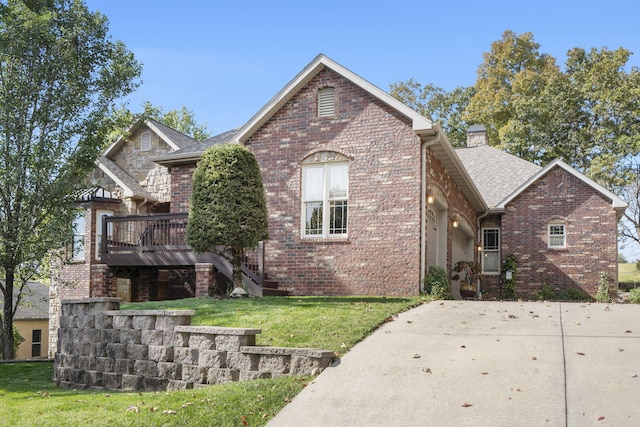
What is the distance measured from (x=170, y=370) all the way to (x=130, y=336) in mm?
A: 1001

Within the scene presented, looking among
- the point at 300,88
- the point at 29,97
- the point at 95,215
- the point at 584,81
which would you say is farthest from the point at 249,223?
the point at 584,81

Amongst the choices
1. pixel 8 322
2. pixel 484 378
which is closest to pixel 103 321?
pixel 484 378

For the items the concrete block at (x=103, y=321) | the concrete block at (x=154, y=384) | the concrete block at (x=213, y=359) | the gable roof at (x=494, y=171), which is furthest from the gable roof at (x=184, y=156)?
the gable roof at (x=494, y=171)

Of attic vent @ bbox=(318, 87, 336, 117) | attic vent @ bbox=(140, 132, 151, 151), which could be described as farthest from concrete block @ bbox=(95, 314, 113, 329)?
attic vent @ bbox=(140, 132, 151, 151)

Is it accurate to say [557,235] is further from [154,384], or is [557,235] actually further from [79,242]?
[154,384]

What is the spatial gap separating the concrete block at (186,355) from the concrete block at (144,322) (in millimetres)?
588

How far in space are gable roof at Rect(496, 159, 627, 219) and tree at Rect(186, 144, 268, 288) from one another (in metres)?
12.1

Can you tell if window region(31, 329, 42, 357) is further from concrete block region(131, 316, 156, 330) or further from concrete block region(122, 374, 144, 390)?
concrete block region(131, 316, 156, 330)

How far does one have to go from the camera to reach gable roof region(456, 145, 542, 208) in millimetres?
22922

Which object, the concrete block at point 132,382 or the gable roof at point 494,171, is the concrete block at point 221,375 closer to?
the concrete block at point 132,382

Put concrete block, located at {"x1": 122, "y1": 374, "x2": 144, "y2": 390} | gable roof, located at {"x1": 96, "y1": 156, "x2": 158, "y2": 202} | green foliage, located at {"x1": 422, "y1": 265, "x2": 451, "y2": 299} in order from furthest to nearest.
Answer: gable roof, located at {"x1": 96, "y1": 156, "x2": 158, "y2": 202}, green foliage, located at {"x1": 422, "y1": 265, "x2": 451, "y2": 299}, concrete block, located at {"x1": 122, "y1": 374, "x2": 144, "y2": 390}

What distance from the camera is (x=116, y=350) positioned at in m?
9.16

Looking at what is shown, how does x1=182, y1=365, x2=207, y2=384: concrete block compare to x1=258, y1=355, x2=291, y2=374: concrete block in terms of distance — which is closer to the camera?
x1=258, y1=355, x2=291, y2=374: concrete block

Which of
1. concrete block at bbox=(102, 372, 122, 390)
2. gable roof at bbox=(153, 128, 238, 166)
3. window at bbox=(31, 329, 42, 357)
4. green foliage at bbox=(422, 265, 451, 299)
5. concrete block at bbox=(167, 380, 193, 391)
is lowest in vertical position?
window at bbox=(31, 329, 42, 357)
